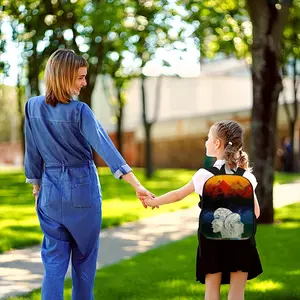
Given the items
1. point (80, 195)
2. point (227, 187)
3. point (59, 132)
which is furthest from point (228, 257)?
point (59, 132)

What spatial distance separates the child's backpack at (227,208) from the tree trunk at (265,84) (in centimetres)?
717

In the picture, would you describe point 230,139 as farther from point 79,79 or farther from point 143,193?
point 79,79

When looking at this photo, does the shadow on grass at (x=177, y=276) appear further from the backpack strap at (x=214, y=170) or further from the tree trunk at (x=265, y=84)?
the tree trunk at (x=265, y=84)

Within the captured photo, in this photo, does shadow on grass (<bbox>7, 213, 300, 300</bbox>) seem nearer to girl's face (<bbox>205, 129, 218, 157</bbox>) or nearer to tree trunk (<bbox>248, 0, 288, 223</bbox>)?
girl's face (<bbox>205, 129, 218, 157</bbox>)

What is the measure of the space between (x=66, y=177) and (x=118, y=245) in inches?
198

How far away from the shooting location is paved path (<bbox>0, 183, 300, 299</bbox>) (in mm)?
6574

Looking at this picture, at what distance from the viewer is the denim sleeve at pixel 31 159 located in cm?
433

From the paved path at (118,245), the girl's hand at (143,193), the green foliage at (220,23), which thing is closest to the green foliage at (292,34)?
the green foliage at (220,23)

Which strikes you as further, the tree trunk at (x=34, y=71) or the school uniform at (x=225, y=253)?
the tree trunk at (x=34, y=71)

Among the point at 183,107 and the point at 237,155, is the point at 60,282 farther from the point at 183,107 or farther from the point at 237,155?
the point at 183,107

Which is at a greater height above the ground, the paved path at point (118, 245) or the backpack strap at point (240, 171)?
the backpack strap at point (240, 171)

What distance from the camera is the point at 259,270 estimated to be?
4.23 metres

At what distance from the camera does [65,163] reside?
4.21m

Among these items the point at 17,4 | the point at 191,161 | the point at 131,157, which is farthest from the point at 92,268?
the point at 131,157
